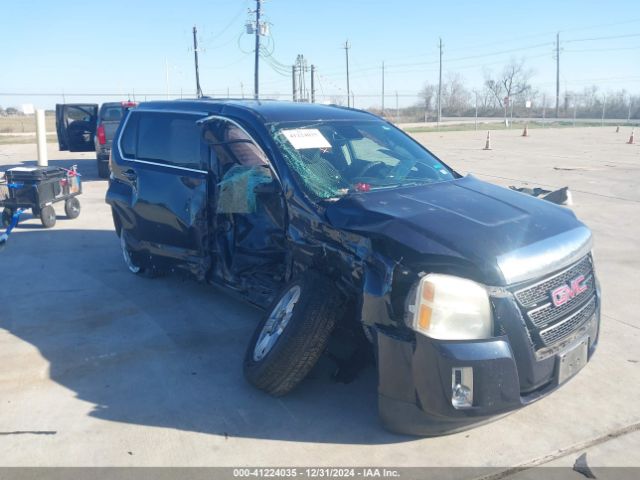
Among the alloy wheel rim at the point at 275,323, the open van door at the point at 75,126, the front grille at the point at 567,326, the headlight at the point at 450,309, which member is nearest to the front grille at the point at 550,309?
the front grille at the point at 567,326

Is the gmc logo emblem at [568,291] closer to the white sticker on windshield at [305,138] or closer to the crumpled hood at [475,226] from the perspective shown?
the crumpled hood at [475,226]

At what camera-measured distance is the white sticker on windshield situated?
4.49 meters

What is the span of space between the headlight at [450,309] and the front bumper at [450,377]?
0.19 ft

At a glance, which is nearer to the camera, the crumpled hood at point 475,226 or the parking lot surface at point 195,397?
the crumpled hood at point 475,226

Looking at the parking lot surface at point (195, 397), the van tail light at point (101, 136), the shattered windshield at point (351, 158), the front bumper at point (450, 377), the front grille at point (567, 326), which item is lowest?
the parking lot surface at point (195, 397)

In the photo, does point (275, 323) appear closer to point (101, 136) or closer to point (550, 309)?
point (550, 309)

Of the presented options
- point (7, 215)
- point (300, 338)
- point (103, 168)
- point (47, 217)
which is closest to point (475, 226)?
point (300, 338)

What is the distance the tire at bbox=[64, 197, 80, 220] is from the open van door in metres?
7.32

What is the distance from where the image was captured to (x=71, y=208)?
9672mm

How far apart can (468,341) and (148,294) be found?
3.80 meters

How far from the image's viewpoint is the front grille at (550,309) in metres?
3.19

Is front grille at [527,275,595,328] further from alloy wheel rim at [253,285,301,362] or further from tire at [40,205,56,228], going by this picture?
tire at [40,205,56,228]

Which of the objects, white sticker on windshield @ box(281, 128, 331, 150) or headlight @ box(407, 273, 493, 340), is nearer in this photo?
headlight @ box(407, 273, 493, 340)

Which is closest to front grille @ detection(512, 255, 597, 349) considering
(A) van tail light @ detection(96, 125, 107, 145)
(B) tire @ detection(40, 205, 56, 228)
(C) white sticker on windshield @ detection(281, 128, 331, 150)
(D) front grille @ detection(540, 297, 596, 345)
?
(D) front grille @ detection(540, 297, 596, 345)
